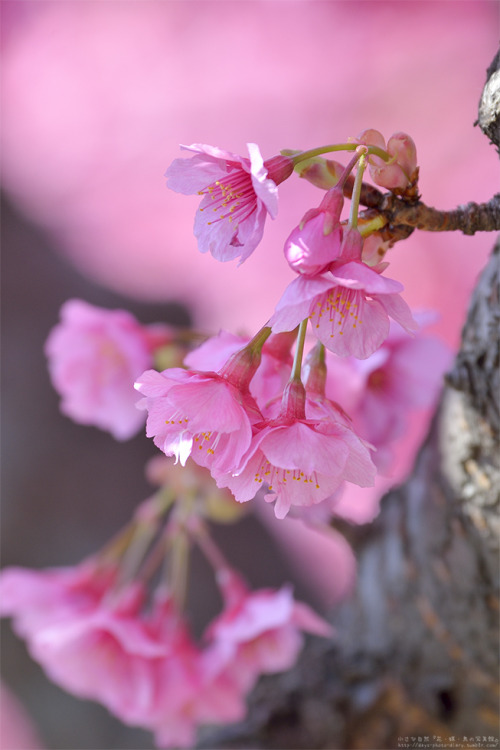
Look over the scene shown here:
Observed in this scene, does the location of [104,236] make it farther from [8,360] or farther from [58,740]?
[58,740]

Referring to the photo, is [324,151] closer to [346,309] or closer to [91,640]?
[346,309]

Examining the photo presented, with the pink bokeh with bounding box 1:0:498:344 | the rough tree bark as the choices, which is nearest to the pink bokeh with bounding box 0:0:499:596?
the pink bokeh with bounding box 1:0:498:344

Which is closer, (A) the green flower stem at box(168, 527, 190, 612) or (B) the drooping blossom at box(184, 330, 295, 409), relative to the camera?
(B) the drooping blossom at box(184, 330, 295, 409)

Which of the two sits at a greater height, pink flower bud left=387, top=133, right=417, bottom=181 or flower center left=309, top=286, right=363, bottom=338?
pink flower bud left=387, top=133, right=417, bottom=181

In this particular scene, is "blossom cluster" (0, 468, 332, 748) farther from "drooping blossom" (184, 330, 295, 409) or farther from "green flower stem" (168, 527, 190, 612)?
"drooping blossom" (184, 330, 295, 409)

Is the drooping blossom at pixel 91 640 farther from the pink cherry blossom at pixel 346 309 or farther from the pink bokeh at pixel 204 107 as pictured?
the pink bokeh at pixel 204 107
